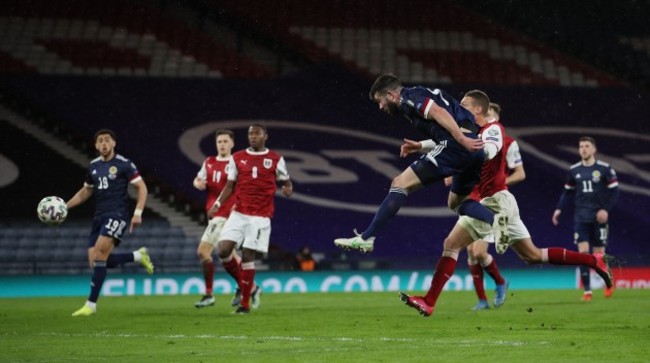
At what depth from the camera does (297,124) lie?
27.4m

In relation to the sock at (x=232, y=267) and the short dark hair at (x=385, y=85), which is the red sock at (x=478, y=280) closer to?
the sock at (x=232, y=267)

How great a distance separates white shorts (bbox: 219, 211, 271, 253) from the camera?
531 inches

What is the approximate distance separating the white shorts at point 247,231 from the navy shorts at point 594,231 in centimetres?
551

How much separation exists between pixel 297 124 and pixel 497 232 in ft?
55.3

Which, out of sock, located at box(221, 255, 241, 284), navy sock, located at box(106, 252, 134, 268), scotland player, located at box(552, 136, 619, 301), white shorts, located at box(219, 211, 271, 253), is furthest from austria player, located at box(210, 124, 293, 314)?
scotland player, located at box(552, 136, 619, 301)

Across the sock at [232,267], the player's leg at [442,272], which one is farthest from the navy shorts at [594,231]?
the player's leg at [442,272]

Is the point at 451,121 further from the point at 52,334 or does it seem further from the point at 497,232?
the point at 52,334

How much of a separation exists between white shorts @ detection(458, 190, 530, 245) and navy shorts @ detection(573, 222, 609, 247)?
5527 mm

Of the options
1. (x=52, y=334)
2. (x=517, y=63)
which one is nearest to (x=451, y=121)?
(x=52, y=334)

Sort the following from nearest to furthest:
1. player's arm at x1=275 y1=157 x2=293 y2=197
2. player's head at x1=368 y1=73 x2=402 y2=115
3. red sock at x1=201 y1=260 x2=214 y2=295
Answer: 1. player's head at x1=368 y1=73 x2=402 y2=115
2. player's arm at x1=275 y1=157 x2=293 y2=197
3. red sock at x1=201 y1=260 x2=214 y2=295

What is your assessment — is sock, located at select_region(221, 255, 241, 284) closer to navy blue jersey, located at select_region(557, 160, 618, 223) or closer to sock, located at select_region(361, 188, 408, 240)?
sock, located at select_region(361, 188, 408, 240)

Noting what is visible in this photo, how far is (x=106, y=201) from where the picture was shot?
13953mm

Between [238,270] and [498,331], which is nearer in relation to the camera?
[498,331]

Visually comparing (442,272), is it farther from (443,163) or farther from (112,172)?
(112,172)
